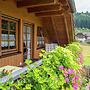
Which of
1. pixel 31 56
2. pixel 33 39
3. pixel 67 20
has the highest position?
pixel 67 20

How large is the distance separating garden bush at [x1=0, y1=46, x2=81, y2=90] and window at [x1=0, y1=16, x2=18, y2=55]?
4.38m

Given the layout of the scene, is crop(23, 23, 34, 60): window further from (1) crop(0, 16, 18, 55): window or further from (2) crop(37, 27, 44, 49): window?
(2) crop(37, 27, 44, 49): window

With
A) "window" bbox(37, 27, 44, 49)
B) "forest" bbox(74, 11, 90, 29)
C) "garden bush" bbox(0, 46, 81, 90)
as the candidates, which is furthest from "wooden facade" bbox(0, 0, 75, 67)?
"forest" bbox(74, 11, 90, 29)

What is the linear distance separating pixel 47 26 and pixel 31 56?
109 inches

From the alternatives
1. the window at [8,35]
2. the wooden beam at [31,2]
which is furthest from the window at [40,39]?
the wooden beam at [31,2]

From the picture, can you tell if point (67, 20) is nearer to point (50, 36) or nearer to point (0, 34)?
point (50, 36)

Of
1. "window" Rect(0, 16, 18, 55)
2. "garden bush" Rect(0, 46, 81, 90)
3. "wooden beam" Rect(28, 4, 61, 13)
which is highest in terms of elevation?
"wooden beam" Rect(28, 4, 61, 13)

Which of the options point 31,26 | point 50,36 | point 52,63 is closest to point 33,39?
point 31,26

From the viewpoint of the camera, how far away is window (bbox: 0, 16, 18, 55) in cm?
895

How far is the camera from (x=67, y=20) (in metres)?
14.4

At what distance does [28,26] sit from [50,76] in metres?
8.83

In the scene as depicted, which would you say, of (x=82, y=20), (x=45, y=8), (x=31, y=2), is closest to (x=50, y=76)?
(x=31, y=2)

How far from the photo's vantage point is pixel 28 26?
12.4 meters

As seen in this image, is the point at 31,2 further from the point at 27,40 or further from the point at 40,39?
the point at 40,39
